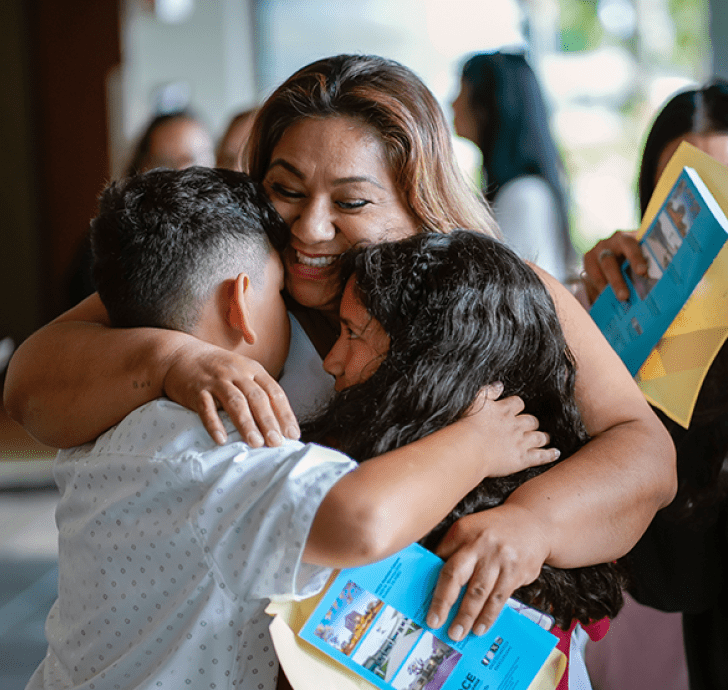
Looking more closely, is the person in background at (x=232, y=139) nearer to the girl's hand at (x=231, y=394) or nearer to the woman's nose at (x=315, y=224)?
the woman's nose at (x=315, y=224)

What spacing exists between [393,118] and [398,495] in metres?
0.64

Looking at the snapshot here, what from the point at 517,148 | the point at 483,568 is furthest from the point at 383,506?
the point at 517,148

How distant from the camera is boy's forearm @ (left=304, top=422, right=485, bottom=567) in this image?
2.50 feet

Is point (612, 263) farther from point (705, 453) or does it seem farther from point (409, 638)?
point (409, 638)

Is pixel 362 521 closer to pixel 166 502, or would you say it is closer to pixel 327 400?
pixel 166 502

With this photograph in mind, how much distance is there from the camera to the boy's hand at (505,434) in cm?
93

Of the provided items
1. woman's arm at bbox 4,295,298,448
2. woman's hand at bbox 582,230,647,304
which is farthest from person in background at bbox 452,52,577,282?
woman's arm at bbox 4,295,298,448

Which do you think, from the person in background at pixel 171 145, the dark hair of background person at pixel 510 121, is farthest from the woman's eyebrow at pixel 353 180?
the person in background at pixel 171 145

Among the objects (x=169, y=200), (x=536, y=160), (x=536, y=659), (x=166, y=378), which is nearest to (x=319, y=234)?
(x=169, y=200)

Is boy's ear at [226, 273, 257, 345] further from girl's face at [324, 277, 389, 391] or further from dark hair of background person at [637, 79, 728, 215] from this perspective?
dark hair of background person at [637, 79, 728, 215]

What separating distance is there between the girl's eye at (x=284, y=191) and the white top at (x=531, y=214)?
1112 mm

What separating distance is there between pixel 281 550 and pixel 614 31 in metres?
4.92

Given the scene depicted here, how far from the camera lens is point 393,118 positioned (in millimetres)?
1200

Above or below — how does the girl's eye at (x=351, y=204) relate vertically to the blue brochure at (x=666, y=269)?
above
